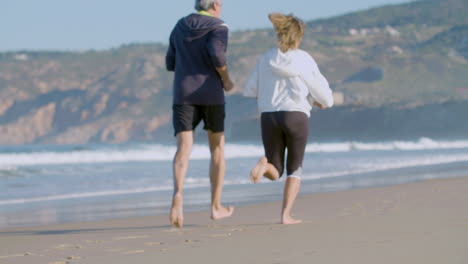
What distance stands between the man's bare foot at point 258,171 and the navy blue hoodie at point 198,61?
49 cm

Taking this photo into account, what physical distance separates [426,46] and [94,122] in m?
50.9

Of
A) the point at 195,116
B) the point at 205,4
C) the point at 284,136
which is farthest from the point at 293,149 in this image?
the point at 205,4

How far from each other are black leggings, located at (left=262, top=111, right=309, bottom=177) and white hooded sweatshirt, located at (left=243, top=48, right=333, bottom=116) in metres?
0.05

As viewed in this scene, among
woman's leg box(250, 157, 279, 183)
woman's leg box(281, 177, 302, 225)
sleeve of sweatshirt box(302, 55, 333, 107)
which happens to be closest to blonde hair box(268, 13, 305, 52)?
sleeve of sweatshirt box(302, 55, 333, 107)

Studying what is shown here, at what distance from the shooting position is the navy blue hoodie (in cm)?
508

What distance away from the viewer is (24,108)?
128m

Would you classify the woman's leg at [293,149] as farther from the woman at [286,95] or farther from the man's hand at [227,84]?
the man's hand at [227,84]

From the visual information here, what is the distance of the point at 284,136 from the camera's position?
17.0 feet

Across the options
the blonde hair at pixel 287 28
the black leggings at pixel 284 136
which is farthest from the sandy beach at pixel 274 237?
the blonde hair at pixel 287 28

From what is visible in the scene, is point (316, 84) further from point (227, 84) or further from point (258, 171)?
point (258, 171)

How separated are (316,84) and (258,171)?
2.29ft

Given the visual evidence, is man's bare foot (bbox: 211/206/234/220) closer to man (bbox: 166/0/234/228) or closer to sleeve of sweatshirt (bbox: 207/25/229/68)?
man (bbox: 166/0/234/228)

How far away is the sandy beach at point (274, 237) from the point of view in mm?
3510

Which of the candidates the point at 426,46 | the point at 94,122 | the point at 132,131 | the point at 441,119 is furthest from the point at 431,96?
the point at 94,122
